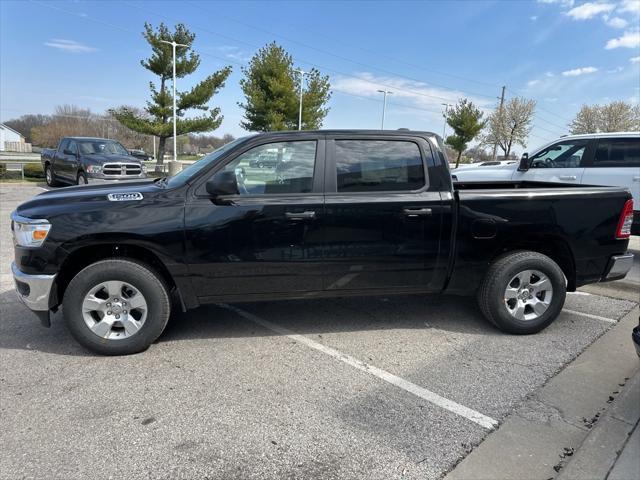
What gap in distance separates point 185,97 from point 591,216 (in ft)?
85.4

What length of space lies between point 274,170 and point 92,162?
11.9 m

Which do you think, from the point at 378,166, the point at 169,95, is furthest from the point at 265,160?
the point at 169,95

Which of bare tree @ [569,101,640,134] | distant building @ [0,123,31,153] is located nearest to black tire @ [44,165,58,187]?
bare tree @ [569,101,640,134]

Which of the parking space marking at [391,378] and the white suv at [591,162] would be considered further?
the white suv at [591,162]

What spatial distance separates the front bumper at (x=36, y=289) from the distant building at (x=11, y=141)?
94.6m

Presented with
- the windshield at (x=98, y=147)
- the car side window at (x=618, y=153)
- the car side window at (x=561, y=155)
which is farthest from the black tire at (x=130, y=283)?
the windshield at (x=98, y=147)

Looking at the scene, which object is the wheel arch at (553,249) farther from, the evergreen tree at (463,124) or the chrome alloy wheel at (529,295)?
the evergreen tree at (463,124)

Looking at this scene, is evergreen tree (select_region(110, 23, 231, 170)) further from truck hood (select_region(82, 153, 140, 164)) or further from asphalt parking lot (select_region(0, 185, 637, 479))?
asphalt parking lot (select_region(0, 185, 637, 479))

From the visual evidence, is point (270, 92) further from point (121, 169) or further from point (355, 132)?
point (355, 132)

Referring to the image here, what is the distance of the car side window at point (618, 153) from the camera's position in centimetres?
736

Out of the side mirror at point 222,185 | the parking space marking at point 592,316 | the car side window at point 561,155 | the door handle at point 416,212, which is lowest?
the parking space marking at point 592,316

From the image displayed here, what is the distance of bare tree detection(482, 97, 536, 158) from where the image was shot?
169 feet

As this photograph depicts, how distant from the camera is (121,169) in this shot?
13.8 metres

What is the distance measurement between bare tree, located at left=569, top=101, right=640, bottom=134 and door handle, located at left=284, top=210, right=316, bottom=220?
177ft
